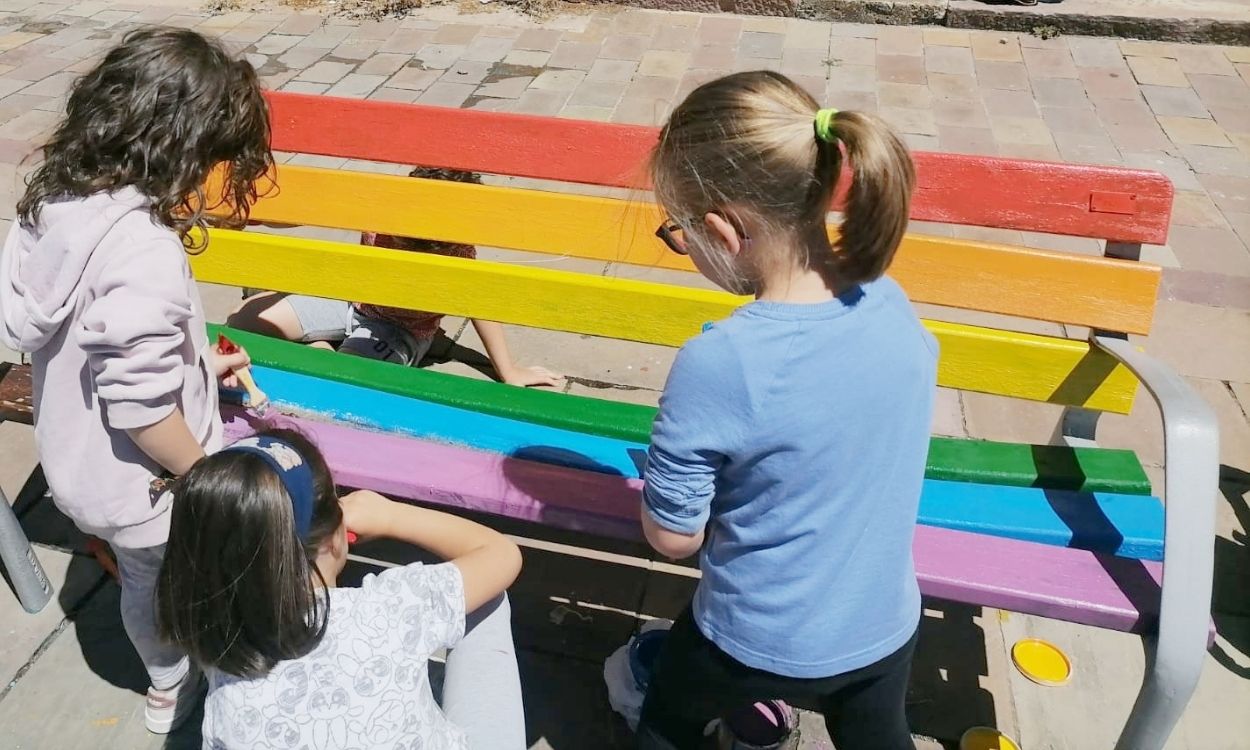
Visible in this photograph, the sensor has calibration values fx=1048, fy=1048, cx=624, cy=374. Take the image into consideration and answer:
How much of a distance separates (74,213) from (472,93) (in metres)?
3.91

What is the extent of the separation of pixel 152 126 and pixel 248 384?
2.53ft

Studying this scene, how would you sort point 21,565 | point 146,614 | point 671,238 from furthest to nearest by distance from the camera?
point 21,565
point 146,614
point 671,238

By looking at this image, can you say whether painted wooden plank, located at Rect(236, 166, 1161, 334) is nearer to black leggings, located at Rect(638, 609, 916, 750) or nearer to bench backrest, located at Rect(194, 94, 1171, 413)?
bench backrest, located at Rect(194, 94, 1171, 413)

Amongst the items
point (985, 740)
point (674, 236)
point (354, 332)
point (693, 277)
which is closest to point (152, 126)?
point (674, 236)

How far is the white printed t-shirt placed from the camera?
4.93 ft

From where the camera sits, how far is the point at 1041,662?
2453mm

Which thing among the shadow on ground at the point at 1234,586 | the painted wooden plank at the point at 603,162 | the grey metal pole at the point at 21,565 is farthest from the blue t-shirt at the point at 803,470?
the grey metal pole at the point at 21,565

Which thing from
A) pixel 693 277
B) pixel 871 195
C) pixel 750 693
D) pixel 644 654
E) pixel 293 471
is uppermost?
pixel 871 195

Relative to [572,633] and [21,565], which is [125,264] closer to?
[21,565]

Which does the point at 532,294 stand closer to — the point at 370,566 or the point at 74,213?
the point at 370,566

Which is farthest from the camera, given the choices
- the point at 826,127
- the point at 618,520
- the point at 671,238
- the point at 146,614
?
the point at 146,614

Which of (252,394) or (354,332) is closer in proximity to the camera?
(252,394)

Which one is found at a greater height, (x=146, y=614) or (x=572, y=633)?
(x=146, y=614)

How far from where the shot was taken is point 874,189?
1.29m
